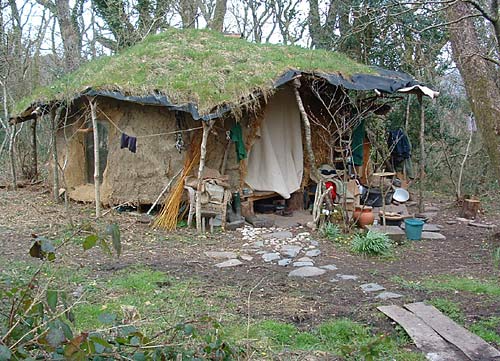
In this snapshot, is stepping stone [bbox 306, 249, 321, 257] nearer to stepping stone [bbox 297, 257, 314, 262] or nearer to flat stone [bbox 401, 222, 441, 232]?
stepping stone [bbox 297, 257, 314, 262]

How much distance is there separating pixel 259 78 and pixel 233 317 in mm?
5051

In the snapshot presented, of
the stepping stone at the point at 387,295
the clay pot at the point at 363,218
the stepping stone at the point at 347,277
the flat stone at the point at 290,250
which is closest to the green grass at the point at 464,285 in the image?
the stepping stone at the point at 387,295

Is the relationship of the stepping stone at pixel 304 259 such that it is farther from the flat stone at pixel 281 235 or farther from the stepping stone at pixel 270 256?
the flat stone at pixel 281 235

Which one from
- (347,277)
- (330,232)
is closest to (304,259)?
(347,277)

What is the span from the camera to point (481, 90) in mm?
6938

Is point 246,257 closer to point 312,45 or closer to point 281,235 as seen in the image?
point 281,235

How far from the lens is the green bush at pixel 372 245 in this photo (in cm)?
709

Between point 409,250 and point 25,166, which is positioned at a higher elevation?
point 25,166

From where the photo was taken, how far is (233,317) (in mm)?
4758

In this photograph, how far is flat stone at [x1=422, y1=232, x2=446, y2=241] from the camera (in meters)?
8.28

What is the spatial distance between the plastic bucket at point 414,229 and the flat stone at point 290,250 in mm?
1871

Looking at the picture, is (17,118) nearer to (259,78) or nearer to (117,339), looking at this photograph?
(259,78)

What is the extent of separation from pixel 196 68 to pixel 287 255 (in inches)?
165

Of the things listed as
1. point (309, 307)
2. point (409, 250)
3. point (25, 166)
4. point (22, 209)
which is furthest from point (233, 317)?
point (25, 166)
